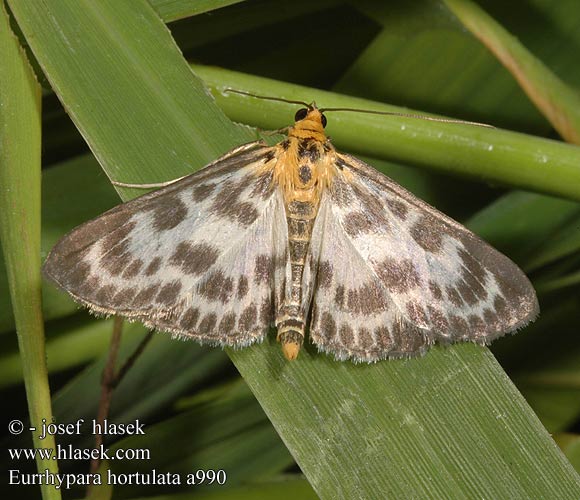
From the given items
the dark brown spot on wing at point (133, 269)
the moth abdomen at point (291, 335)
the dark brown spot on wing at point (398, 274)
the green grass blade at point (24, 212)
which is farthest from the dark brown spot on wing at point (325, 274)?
the green grass blade at point (24, 212)

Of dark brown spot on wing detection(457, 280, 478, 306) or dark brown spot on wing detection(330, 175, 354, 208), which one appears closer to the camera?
dark brown spot on wing detection(457, 280, 478, 306)

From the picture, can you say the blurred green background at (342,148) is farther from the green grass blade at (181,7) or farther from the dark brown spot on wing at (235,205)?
the dark brown spot on wing at (235,205)

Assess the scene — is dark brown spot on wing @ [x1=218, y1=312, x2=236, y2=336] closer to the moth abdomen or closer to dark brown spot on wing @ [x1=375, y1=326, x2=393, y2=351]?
the moth abdomen

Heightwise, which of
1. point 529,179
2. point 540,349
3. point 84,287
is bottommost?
point 540,349

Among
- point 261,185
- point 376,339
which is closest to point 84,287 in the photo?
point 261,185

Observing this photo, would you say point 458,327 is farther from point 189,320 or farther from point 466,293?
point 189,320

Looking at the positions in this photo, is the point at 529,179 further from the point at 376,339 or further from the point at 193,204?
the point at 193,204

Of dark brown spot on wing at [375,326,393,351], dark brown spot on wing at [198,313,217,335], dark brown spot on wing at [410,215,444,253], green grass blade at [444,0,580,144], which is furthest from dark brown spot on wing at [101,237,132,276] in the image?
green grass blade at [444,0,580,144]
